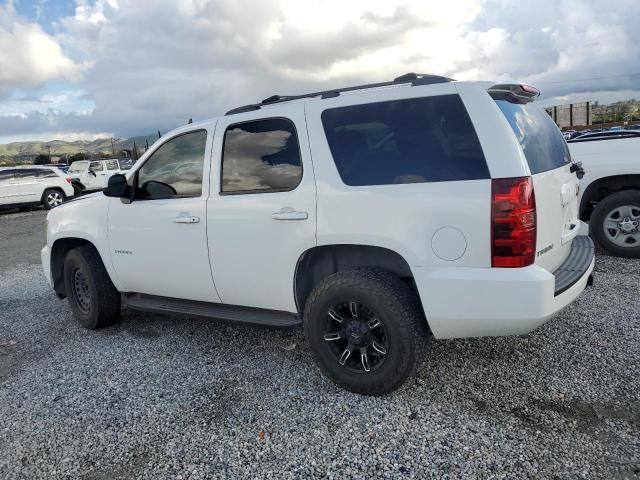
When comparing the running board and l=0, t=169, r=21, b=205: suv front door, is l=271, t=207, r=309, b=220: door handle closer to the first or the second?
the running board

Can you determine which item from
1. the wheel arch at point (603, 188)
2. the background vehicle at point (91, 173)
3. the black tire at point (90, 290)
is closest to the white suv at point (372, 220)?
the black tire at point (90, 290)

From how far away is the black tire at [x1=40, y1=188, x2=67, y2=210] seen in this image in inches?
702

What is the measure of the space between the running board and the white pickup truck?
14.8 ft

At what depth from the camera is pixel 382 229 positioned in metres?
2.96

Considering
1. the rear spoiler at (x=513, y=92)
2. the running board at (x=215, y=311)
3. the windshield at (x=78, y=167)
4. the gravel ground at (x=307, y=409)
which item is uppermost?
the windshield at (x=78, y=167)

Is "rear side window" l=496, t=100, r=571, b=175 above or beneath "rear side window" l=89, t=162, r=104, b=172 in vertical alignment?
beneath

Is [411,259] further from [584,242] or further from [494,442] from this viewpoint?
[584,242]

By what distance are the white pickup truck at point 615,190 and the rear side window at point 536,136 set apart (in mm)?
2847

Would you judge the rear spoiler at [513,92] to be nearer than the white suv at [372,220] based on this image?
No

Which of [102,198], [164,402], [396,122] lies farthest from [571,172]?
[102,198]

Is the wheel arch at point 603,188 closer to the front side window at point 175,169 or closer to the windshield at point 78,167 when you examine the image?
the front side window at point 175,169

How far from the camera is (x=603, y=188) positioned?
20.5ft

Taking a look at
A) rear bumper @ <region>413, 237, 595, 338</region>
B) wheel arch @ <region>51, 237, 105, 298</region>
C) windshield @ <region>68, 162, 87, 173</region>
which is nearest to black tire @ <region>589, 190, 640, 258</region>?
rear bumper @ <region>413, 237, 595, 338</region>

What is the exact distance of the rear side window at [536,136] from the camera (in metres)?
Result: 2.90
